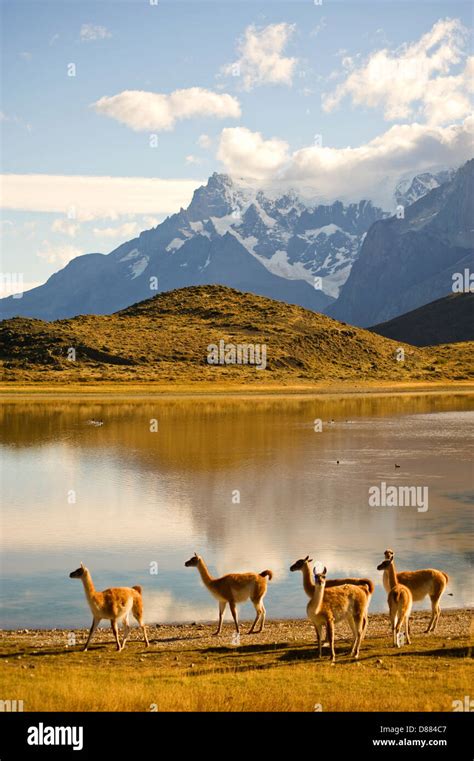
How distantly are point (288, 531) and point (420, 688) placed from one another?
16.5m

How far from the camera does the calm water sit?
2355 cm

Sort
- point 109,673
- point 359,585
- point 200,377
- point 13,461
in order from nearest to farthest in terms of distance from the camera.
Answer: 1. point 109,673
2. point 359,585
3. point 13,461
4. point 200,377

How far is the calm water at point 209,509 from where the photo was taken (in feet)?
77.3

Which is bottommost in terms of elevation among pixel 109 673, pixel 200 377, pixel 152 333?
pixel 109 673

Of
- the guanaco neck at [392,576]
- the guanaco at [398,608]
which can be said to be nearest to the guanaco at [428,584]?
the guanaco neck at [392,576]

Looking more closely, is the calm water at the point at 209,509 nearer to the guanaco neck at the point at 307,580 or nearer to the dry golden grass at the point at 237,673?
the dry golden grass at the point at 237,673

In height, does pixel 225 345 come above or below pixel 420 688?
above

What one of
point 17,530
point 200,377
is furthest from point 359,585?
point 200,377

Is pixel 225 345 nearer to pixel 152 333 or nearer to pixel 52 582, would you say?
pixel 152 333
